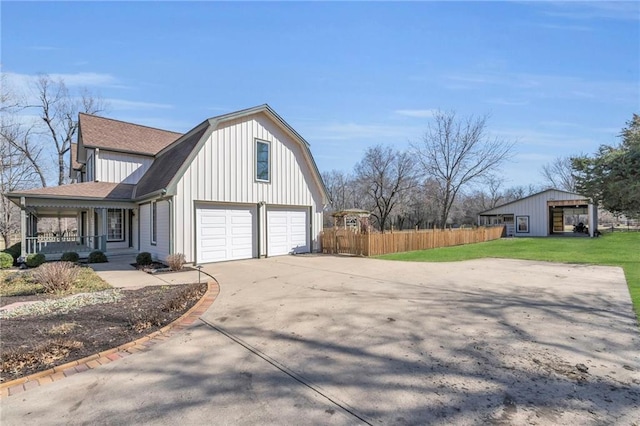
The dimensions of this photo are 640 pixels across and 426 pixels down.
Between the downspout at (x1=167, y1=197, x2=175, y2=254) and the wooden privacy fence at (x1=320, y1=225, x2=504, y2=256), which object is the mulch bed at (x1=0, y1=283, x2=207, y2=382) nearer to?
the downspout at (x1=167, y1=197, x2=175, y2=254)

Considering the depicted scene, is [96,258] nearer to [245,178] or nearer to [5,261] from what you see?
[5,261]

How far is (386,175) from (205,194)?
2697 centimetres

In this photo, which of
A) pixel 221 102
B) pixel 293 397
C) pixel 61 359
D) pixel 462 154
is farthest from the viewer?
pixel 462 154

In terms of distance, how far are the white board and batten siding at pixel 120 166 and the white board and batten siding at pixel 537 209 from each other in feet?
117

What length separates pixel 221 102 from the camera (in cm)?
1939

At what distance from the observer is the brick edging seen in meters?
3.26

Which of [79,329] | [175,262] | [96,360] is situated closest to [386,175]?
[175,262]

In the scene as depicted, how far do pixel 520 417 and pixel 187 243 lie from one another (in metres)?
11.1

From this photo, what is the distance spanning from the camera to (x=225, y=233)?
12.9m

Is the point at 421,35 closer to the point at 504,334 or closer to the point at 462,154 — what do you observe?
the point at 504,334

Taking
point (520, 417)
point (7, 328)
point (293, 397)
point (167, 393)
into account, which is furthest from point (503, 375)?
point (7, 328)

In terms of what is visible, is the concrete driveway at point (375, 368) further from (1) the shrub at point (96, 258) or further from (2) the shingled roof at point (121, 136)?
(2) the shingled roof at point (121, 136)

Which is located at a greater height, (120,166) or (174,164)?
(120,166)

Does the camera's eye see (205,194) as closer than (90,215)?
Yes
